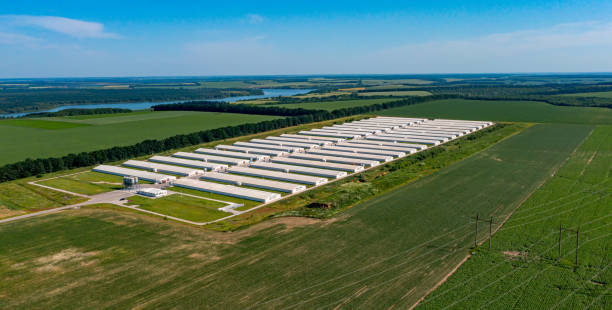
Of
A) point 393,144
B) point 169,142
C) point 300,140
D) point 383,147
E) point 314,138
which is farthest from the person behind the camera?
point 314,138

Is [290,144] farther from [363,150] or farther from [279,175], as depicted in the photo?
[279,175]

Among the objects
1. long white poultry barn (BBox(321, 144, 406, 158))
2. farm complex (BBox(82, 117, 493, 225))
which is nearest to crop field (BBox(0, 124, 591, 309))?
farm complex (BBox(82, 117, 493, 225))

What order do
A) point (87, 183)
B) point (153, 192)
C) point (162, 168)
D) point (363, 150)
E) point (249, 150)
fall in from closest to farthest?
point (153, 192) < point (87, 183) < point (162, 168) < point (363, 150) < point (249, 150)

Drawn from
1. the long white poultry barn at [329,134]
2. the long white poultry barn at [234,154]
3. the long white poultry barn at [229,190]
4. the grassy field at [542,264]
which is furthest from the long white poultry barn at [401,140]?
the long white poultry barn at [229,190]

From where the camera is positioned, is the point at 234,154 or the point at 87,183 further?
the point at 234,154

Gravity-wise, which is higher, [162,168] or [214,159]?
[214,159]

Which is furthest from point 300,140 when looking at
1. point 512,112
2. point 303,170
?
point 512,112
